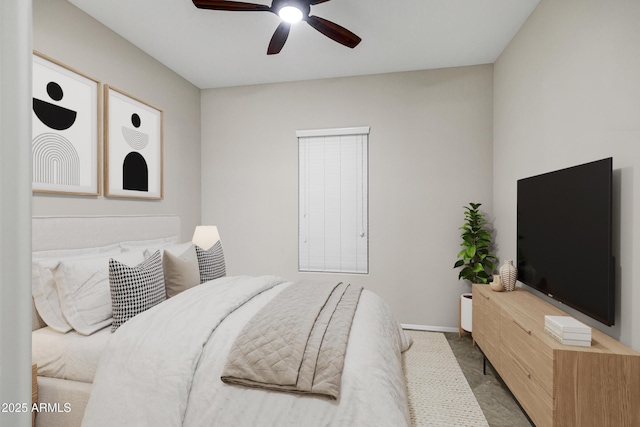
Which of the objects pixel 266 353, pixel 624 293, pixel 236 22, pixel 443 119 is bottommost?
pixel 266 353

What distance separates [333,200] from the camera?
160 inches

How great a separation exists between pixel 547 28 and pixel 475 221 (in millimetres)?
1741

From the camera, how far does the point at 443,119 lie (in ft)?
12.3

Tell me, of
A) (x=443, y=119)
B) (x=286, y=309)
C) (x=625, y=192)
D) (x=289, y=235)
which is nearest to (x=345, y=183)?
(x=289, y=235)

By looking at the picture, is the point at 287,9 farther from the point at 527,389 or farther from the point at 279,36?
the point at 527,389

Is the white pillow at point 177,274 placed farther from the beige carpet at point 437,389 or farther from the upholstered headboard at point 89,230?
the beige carpet at point 437,389

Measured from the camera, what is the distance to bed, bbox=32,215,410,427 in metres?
1.54

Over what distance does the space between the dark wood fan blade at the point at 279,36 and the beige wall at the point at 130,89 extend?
4.59 feet

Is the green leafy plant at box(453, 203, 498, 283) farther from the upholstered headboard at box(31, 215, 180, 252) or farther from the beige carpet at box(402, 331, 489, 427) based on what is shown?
the upholstered headboard at box(31, 215, 180, 252)

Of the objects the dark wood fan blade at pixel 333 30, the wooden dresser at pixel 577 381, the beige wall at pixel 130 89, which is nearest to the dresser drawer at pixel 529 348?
the wooden dresser at pixel 577 381

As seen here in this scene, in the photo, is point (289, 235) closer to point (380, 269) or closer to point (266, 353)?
point (380, 269)

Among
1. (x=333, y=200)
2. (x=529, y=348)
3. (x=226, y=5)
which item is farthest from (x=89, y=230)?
(x=529, y=348)

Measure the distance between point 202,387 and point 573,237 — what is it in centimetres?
220

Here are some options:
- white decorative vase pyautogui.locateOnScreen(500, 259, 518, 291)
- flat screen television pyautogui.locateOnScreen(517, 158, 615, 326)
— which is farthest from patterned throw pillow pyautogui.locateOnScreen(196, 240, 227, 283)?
flat screen television pyautogui.locateOnScreen(517, 158, 615, 326)
